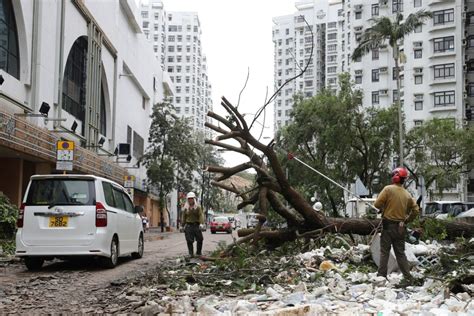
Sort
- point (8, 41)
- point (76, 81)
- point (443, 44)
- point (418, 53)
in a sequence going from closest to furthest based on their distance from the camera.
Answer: point (8, 41) → point (76, 81) → point (443, 44) → point (418, 53)

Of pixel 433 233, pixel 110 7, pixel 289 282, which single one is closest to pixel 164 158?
pixel 110 7

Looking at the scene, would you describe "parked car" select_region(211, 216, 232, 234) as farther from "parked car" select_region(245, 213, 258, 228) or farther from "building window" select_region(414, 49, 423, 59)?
"building window" select_region(414, 49, 423, 59)

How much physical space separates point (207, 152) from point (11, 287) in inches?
2231

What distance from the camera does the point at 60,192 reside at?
10.9 m

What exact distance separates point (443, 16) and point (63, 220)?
185 feet

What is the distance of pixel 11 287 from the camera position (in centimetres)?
883

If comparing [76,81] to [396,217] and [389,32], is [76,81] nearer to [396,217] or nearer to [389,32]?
[389,32]

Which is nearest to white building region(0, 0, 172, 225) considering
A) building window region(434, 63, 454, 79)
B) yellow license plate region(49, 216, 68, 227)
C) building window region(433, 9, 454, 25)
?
yellow license plate region(49, 216, 68, 227)

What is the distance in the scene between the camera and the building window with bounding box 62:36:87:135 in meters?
30.5

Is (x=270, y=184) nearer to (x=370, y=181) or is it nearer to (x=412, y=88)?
(x=370, y=181)

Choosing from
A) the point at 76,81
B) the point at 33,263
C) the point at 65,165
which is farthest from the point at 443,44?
the point at 33,263

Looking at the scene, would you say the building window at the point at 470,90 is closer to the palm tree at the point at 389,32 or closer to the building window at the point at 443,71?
the building window at the point at 443,71

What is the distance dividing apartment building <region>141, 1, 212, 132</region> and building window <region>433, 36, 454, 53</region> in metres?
90.2

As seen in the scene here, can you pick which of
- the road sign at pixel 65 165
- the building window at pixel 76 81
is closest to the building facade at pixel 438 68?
the building window at pixel 76 81
